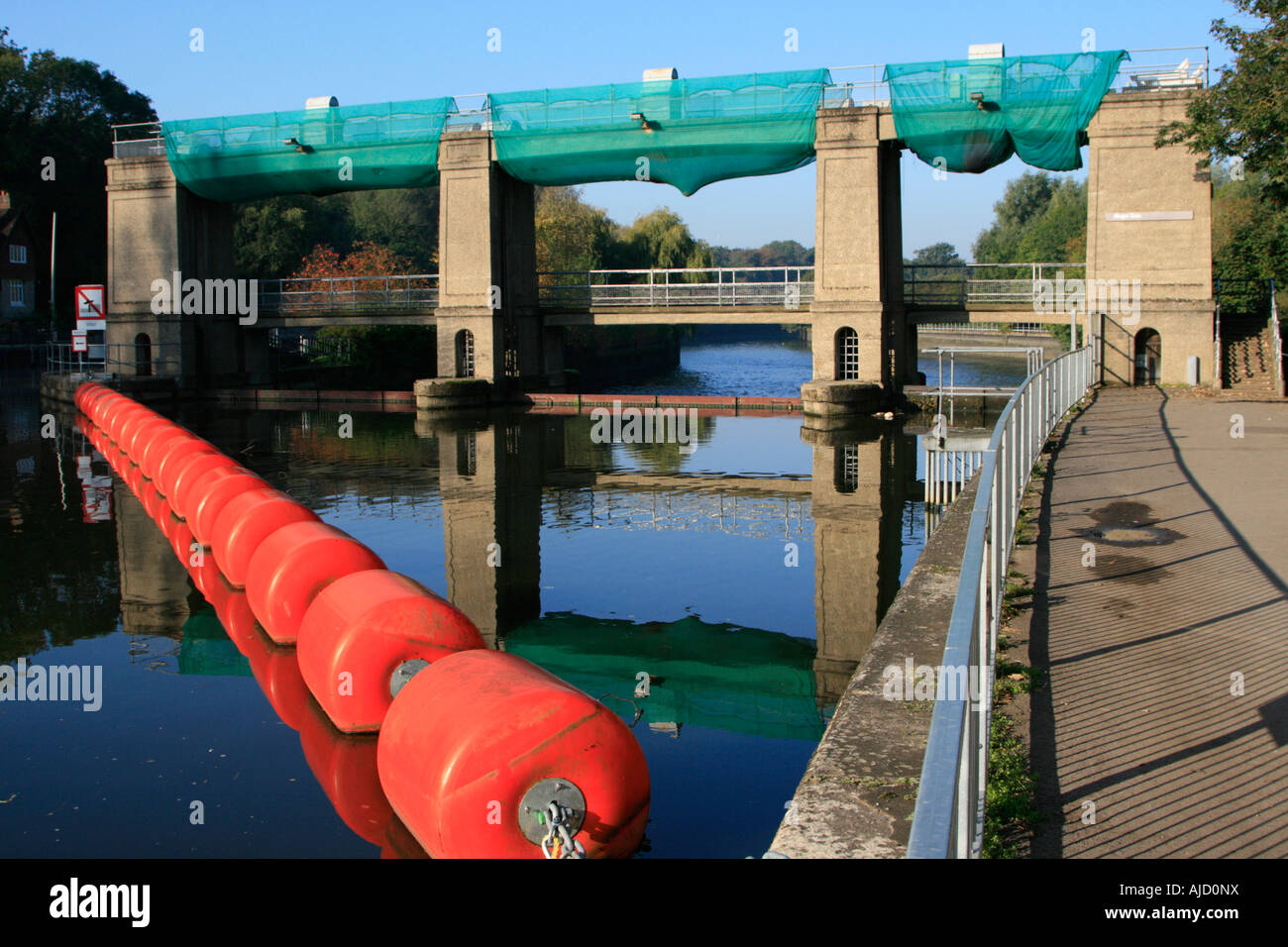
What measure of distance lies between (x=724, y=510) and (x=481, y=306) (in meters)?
22.4

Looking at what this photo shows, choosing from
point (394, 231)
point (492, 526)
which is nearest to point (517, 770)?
point (492, 526)

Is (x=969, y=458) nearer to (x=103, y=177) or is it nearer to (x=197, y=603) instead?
(x=197, y=603)

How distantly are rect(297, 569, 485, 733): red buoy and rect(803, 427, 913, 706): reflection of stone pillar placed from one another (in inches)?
134

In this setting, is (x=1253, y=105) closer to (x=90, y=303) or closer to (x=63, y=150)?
(x=90, y=303)

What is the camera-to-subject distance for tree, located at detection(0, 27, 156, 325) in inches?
2351

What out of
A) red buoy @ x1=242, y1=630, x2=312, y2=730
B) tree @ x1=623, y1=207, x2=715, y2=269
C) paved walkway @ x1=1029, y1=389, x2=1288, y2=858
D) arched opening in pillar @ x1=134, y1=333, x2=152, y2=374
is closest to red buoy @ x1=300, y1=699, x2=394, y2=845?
red buoy @ x1=242, y1=630, x2=312, y2=730

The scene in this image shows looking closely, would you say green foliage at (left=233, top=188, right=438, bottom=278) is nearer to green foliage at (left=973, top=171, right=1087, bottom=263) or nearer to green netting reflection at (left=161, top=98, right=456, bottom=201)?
green netting reflection at (left=161, top=98, right=456, bottom=201)

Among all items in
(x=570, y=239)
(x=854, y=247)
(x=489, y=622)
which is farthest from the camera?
(x=570, y=239)

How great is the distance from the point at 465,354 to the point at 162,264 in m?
12.7

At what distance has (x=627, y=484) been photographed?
22.7 m

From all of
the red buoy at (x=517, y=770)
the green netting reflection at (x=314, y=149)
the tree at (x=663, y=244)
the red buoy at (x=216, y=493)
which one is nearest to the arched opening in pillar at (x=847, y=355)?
the green netting reflection at (x=314, y=149)

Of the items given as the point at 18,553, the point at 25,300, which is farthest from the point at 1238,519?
the point at 25,300

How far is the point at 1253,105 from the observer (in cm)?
2517

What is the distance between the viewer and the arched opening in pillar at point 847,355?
35719 mm
